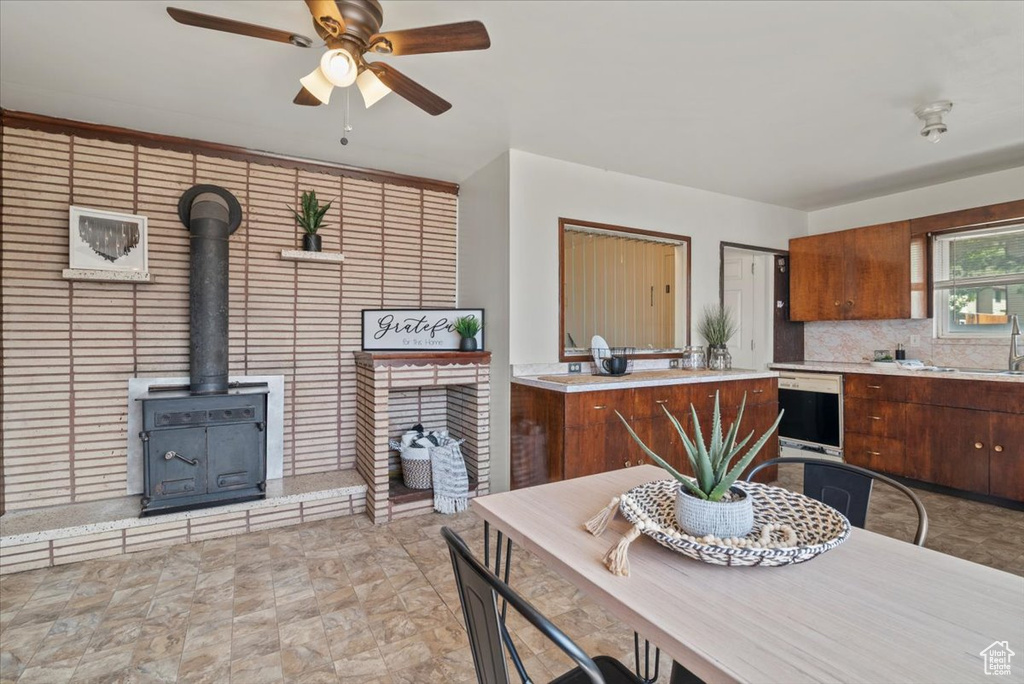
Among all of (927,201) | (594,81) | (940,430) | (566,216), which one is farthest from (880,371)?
(594,81)

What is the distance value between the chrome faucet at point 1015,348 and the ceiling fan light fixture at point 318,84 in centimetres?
507

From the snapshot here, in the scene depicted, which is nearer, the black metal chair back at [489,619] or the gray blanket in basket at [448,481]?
the black metal chair back at [489,619]

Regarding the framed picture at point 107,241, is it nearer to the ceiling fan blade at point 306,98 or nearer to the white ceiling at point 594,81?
the white ceiling at point 594,81

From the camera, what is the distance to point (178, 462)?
269 centimetres

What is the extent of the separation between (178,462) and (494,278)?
2.33 m

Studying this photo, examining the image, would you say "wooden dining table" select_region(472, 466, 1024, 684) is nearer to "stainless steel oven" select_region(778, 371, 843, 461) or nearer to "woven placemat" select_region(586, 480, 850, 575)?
"woven placemat" select_region(586, 480, 850, 575)

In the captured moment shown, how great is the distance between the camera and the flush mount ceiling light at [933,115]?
2609mm

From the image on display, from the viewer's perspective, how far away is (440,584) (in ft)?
7.72

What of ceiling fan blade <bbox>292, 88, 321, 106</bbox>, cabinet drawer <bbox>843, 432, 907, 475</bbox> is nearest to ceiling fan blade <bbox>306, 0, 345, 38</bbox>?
ceiling fan blade <bbox>292, 88, 321, 106</bbox>

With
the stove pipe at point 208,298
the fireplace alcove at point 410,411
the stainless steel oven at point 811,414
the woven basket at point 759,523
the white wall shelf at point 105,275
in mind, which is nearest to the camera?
the woven basket at point 759,523

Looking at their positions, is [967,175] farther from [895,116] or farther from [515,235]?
[515,235]

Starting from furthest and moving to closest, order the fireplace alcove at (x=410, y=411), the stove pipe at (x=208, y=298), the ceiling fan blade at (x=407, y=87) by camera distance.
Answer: the fireplace alcove at (x=410, y=411), the stove pipe at (x=208, y=298), the ceiling fan blade at (x=407, y=87)

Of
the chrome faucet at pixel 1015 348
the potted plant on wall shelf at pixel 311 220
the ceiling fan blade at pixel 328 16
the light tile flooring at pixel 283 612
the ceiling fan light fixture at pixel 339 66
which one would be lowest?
the light tile flooring at pixel 283 612

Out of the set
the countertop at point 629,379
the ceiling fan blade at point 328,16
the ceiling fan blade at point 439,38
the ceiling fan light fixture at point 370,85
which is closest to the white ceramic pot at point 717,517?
the ceiling fan blade at point 439,38
